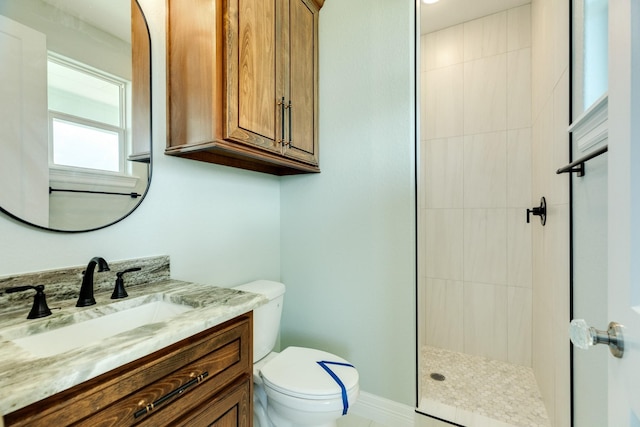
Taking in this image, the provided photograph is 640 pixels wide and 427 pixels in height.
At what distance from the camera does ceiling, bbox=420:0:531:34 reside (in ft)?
6.80

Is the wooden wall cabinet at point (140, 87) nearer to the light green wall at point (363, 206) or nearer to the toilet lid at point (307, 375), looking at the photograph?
the light green wall at point (363, 206)

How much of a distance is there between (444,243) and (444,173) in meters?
0.58

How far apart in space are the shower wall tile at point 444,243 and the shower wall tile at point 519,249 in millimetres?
329

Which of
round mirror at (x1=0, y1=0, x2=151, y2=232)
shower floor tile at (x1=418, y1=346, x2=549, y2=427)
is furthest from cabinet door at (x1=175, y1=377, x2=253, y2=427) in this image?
shower floor tile at (x1=418, y1=346, x2=549, y2=427)

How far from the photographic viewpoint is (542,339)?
174 cm

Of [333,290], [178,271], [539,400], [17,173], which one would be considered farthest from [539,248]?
[17,173]

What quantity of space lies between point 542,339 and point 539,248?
55cm

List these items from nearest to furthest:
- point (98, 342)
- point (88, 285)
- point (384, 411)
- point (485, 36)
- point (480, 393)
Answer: point (98, 342), point (88, 285), point (384, 411), point (480, 393), point (485, 36)

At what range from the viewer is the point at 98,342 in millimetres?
663

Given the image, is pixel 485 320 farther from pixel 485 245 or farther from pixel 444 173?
pixel 444 173

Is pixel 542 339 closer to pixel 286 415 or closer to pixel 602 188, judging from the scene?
pixel 602 188

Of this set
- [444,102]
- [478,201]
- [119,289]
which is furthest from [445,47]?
[119,289]

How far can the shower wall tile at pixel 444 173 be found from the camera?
2.32 meters

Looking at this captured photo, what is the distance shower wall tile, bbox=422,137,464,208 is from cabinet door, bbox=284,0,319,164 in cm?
118
